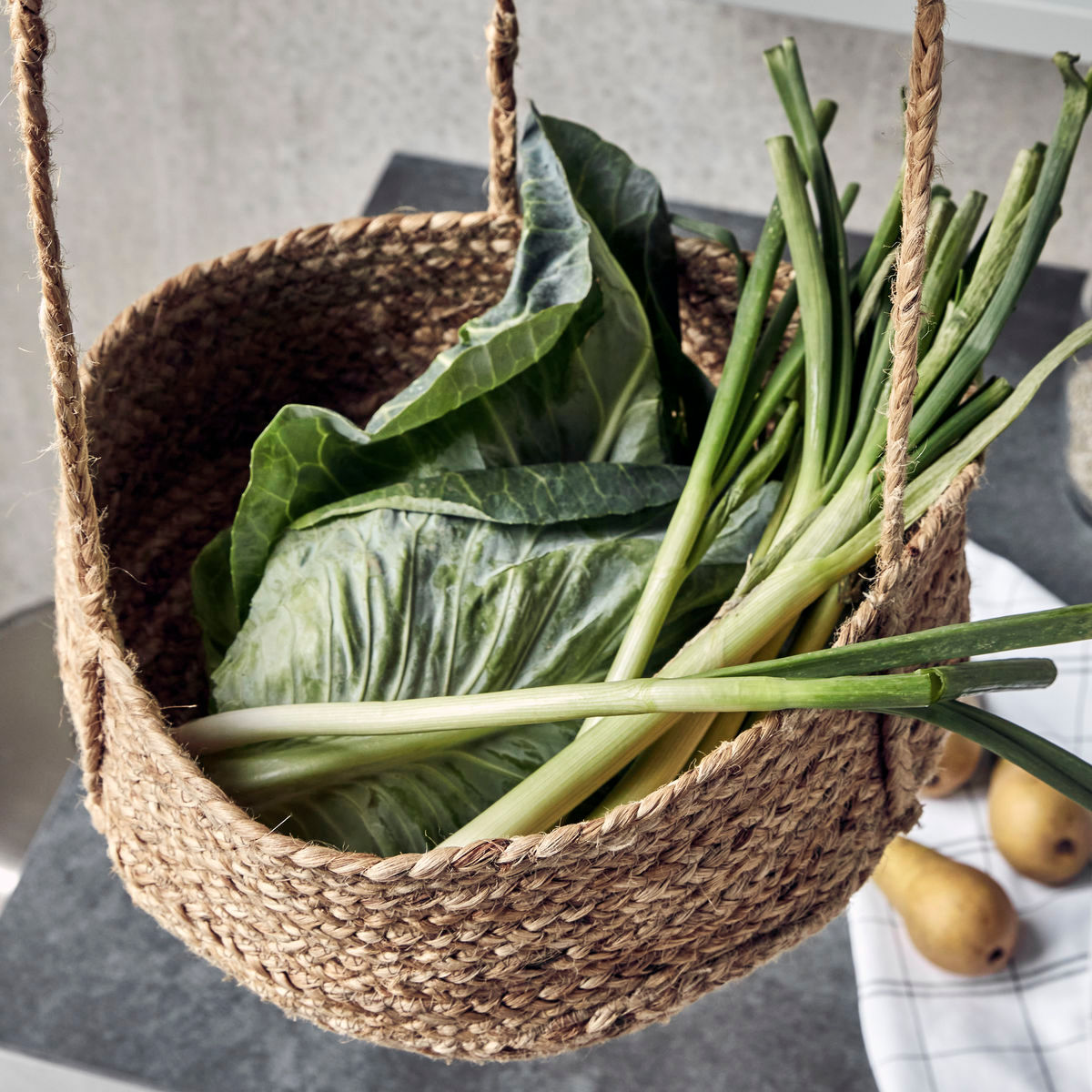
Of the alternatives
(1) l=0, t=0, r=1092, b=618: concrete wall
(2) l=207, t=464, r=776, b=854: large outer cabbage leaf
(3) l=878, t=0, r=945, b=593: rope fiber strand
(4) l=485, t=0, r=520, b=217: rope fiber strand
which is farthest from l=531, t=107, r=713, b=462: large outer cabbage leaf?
(1) l=0, t=0, r=1092, b=618: concrete wall

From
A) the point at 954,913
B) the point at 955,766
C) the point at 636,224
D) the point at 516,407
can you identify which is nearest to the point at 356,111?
the point at 636,224

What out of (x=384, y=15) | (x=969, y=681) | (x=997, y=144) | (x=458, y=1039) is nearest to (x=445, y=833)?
(x=458, y=1039)

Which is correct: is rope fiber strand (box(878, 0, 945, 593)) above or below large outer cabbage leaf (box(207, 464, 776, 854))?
above

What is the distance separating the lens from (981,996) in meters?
0.81

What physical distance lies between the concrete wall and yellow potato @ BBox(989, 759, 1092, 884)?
767mm

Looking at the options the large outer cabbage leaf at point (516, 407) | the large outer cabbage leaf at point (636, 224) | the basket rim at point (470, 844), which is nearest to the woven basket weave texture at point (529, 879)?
the basket rim at point (470, 844)

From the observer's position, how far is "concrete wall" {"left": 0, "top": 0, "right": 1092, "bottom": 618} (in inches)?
53.9

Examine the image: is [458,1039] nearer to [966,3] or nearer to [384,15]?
[966,3]

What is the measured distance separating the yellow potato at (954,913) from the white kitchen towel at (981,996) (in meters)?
0.02

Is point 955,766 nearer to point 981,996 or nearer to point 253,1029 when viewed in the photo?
point 981,996

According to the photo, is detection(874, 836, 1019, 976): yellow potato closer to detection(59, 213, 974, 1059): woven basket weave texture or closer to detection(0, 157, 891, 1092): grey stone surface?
detection(0, 157, 891, 1092): grey stone surface

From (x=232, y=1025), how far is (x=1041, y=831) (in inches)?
24.4

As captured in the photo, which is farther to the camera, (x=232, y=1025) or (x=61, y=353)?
(x=232, y=1025)

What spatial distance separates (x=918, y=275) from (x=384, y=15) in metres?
1.34
